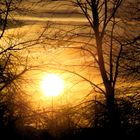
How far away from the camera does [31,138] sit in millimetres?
22812

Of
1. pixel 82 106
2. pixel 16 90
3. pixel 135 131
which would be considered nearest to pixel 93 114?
pixel 82 106

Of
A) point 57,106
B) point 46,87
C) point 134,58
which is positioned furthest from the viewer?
point 46,87

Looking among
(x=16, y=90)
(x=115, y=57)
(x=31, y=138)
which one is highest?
(x=115, y=57)

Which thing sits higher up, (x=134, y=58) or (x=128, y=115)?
(x=134, y=58)

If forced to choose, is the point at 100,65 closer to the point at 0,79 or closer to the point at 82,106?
the point at 82,106

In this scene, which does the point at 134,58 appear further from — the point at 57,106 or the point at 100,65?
the point at 57,106

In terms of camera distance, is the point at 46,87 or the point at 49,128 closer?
the point at 49,128

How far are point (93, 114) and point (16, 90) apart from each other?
3.39 m

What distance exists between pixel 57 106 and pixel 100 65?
2.91m

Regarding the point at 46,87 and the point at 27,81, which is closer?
the point at 27,81

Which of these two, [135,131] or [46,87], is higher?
[46,87]

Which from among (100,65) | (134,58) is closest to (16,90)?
(100,65)

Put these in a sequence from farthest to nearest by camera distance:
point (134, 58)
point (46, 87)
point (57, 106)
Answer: point (46, 87), point (57, 106), point (134, 58)

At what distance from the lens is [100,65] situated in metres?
20.8
